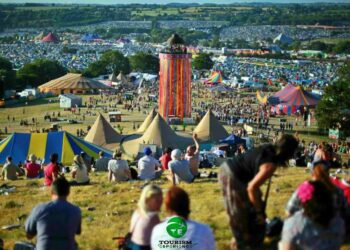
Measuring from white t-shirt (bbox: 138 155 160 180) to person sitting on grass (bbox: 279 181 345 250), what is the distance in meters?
6.43

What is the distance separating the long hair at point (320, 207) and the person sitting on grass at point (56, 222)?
67.8 inches

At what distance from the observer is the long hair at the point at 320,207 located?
3.71m

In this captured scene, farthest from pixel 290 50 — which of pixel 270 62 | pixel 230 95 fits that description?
pixel 230 95

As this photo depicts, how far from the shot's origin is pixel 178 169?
908 cm

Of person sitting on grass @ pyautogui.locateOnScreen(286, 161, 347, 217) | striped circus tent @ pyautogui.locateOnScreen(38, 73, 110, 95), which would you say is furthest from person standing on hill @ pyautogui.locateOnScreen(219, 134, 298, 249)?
striped circus tent @ pyautogui.locateOnScreen(38, 73, 110, 95)

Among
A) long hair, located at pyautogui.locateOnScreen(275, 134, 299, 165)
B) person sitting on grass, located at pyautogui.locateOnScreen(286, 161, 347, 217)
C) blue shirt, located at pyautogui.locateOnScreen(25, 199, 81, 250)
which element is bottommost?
blue shirt, located at pyautogui.locateOnScreen(25, 199, 81, 250)

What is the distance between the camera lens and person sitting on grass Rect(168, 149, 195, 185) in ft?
29.3

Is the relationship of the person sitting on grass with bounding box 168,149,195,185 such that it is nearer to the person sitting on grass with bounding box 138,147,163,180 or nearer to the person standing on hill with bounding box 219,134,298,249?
the person sitting on grass with bounding box 138,147,163,180

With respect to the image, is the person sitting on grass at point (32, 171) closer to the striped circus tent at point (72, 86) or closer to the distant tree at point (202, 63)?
the striped circus tent at point (72, 86)

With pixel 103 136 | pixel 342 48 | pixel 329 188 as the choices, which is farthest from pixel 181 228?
pixel 342 48

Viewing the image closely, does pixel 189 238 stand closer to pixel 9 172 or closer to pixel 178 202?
pixel 178 202

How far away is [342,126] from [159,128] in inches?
366

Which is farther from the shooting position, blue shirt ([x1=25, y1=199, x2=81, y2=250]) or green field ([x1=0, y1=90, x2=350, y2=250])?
green field ([x1=0, y1=90, x2=350, y2=250])

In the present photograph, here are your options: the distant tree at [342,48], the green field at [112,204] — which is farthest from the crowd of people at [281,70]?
the green field at [112,204]
